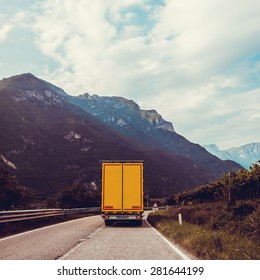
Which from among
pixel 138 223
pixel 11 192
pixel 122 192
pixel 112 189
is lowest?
pixel 138 223

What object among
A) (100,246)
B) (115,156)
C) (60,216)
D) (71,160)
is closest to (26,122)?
(71,160)

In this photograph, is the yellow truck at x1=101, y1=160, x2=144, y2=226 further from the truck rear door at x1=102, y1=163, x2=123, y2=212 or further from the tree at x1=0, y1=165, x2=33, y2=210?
the tree at x1=0, y1=165, x2=33, y2=210

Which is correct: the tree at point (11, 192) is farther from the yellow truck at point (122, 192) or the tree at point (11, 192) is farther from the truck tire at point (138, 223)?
the yellow truck at point (122, 192)

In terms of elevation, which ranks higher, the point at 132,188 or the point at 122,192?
the point at 132,188

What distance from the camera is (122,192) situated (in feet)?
67.3

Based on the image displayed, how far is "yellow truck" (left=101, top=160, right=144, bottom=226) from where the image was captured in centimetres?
2036

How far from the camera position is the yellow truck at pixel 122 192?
802 inches

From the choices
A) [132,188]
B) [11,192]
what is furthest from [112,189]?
[11,192]

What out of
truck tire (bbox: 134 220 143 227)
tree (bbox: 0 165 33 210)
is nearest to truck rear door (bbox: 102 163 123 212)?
truck tire (bbox: 134 220 143 227)

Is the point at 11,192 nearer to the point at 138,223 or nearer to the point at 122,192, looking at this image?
the point at 138,223

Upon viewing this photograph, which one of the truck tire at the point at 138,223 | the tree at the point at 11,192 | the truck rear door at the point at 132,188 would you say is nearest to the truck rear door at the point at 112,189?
the truck rear door at the point at 132,188
